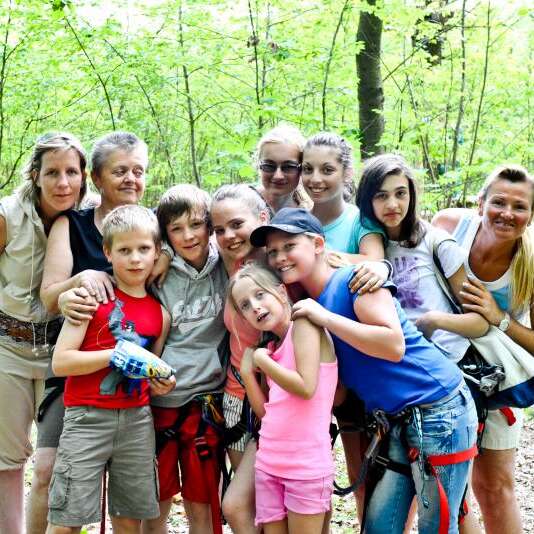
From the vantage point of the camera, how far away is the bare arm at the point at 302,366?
2.57 metres

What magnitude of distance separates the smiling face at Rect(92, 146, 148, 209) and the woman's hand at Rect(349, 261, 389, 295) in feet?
4.86

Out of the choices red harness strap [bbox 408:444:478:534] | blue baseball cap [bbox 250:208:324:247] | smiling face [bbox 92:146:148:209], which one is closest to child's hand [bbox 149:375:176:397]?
blue baseball cap [bbox 250:208:324:247]

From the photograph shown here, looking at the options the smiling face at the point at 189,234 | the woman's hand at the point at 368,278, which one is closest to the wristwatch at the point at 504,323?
the woman's hand at the point at 368,278

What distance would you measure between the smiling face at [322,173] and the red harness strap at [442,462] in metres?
1.51

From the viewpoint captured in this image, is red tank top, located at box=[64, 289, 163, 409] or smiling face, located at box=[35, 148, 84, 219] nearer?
red tank top, located at box=[64, 289, 163, 409]

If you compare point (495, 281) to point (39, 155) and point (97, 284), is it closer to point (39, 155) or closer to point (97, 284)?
point (97, 284)

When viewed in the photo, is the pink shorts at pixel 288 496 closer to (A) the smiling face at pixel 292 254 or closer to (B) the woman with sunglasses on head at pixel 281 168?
(A) the smiling face at pixel 292 254

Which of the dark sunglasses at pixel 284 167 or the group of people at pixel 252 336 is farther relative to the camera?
the dark sunglasses at pixel 284 167

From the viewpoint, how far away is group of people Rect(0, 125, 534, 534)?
2625 mm

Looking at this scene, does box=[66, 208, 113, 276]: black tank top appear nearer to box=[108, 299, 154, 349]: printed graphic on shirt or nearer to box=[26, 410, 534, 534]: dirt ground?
box=[108, 299, 154, 349]: printed graphic on shirt

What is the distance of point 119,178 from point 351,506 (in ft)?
11.3

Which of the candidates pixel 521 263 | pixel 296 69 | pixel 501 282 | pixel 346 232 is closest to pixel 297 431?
pixel 346 232

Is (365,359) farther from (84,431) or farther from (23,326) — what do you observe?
(23,326)

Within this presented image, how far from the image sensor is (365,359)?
266cm
